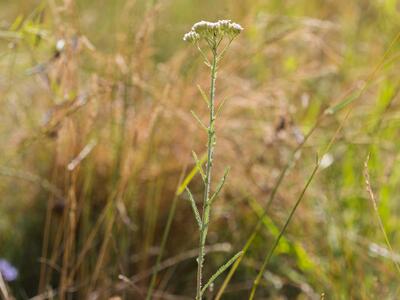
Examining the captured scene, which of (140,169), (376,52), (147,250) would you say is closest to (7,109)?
(140,169)

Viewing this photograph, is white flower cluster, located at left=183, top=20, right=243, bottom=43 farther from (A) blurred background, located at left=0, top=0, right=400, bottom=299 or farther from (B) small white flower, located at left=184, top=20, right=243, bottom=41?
(A) blurred background, located at left=0, top=0, right=400, bottom=299

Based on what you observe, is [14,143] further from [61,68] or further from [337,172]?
[337,172]

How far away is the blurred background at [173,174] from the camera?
177cm

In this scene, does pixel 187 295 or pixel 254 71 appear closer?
pixel 187 295

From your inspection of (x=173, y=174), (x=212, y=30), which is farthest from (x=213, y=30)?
(x=173, y=174)

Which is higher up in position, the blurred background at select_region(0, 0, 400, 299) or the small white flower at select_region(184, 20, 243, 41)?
the small white flower at select_region(184, 20, 243, 41)

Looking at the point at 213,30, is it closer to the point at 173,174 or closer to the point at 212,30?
the point at 212,30

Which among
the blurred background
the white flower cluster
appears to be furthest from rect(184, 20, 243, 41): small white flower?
the blurred background

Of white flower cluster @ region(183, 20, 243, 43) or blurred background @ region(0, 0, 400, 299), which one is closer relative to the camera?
white flower cluster @ region(183, 20, 243, 43)

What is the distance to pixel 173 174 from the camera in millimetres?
2283

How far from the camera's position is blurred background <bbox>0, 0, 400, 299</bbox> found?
1.77m

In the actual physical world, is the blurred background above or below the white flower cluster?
below

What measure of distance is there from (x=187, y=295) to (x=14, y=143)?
0.73 metres

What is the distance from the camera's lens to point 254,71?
303 centimetres
